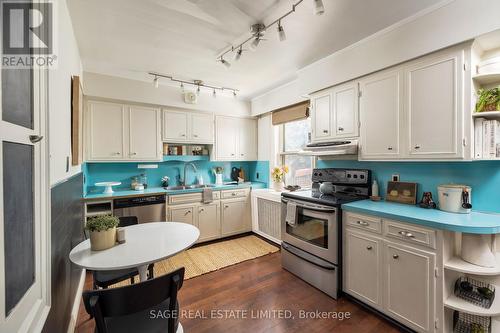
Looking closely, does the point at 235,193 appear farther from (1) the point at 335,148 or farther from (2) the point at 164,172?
(1) the point at 335,148

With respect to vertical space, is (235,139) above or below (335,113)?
below

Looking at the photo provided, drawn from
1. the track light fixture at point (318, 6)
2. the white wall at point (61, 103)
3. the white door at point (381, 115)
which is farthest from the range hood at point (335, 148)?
the white wall at point (61, 103)

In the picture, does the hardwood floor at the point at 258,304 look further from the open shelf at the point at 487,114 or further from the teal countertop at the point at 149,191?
the open shelf at the point at 487,114

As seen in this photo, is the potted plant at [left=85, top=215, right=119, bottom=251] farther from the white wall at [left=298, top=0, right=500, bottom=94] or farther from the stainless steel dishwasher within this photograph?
the white wall at [left=298, top=0, right=500, bottom=94]

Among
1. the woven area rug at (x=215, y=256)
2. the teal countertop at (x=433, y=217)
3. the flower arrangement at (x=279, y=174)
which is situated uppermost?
the flower arrangement at (x=279, y=174)

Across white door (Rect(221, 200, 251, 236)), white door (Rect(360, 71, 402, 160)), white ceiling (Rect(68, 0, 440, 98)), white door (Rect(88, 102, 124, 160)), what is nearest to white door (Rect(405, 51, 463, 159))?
white door (Rect(360, 71, 402, 160))

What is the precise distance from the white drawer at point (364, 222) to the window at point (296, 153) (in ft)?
4.32

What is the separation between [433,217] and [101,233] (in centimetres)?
243

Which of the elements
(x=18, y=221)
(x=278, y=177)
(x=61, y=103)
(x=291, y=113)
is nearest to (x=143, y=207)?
(x=61, y=103)

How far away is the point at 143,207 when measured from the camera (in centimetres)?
312

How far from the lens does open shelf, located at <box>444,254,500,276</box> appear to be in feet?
4.94

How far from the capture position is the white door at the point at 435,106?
1.73 m

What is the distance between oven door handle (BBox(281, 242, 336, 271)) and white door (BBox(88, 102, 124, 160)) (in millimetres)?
2701

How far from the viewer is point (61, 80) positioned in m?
1.56
